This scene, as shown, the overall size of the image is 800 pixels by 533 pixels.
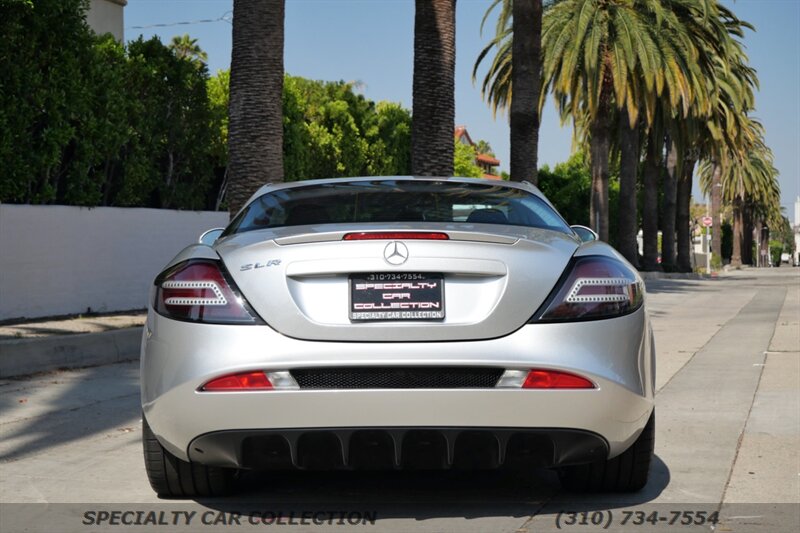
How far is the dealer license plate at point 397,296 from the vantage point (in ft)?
14.3

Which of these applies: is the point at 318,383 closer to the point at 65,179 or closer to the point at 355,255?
the point at 355,255

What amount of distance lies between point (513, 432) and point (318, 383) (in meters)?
0.76

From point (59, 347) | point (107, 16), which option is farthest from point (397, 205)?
point (107, 16)

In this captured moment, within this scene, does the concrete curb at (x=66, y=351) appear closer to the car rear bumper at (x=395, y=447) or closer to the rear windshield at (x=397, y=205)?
the rear windshield at (x=397, y=205)

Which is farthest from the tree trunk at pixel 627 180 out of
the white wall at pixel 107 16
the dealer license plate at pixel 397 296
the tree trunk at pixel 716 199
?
the dealer license plate at pixel 397 296

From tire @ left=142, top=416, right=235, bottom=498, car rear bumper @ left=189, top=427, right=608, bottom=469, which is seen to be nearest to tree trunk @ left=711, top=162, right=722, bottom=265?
tire @ left=142, top=416, right=235, bottom=498

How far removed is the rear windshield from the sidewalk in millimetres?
4885

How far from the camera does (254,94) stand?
13539 millimetres

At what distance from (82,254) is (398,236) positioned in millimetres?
12041

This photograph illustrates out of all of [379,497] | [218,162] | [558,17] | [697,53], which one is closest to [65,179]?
[218,162]

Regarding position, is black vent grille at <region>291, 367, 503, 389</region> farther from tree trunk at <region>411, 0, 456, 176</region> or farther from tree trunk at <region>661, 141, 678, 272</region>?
tree trunk at <region>661, 141, 678, 272</region>

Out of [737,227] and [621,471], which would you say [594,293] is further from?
[737,227]

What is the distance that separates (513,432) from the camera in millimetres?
4383

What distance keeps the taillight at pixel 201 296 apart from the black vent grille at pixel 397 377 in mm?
309
